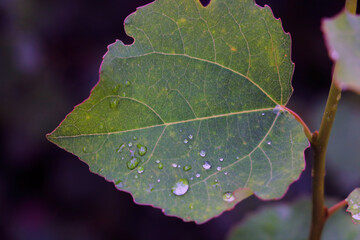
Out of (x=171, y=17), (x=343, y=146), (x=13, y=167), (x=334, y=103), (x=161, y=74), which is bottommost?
(x=343, y=146)

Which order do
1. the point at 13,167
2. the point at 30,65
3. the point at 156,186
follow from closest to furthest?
the point at 156,186
the point at 30,65
the point at 13,167

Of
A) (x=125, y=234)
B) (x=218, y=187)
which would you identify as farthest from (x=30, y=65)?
(x=218, y=187)

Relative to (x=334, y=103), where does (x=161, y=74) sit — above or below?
above

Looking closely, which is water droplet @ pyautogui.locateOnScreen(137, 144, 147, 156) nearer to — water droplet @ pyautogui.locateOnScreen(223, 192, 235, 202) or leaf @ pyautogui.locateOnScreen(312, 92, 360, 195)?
water droplet @ pyautogui.locateOnScreen(223, 192, 235, 202)

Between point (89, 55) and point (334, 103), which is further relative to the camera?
point (89, 55)

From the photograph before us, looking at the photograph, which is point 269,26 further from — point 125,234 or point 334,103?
point 125,234

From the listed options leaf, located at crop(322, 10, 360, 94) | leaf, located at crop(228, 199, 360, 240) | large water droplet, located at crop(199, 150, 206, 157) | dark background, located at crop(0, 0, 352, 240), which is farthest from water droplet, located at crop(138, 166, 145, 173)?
dark background, located at crop(0, 0, 352, 240)

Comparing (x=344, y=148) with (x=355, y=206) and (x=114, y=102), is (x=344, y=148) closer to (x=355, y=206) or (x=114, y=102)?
(x=355, y=206)

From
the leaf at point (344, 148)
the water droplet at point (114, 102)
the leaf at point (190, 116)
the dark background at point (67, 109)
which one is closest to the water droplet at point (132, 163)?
the leaf at point (190, 116)
